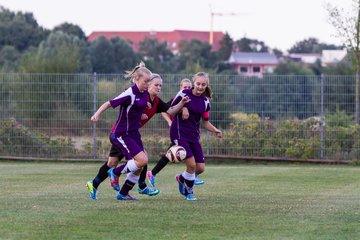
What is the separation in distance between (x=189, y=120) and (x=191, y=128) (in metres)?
0.11

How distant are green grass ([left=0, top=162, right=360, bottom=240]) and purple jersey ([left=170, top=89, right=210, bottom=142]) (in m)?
0.83

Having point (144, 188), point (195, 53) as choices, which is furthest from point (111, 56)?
point (144, 188)

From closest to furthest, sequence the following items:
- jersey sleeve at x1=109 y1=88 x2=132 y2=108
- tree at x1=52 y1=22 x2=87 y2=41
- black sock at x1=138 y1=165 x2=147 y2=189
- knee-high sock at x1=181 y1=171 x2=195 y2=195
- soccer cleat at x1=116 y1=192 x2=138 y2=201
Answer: jersey sleeve at x1=109 y1=88 x2=132 y2=108
soccer cleat at x1=116 y1=192 x2=138 y2=201
knee-high sock at x1=181 y1=171 x2=195 y2=195
black sock at x1=138 y1=165 x2=147 y2=189
tree at x1=52 y1=22 x2=87 y2=41

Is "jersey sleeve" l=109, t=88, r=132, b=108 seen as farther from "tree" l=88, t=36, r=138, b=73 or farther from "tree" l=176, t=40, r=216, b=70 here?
"tree" l=176, t=40, r=216, b=70

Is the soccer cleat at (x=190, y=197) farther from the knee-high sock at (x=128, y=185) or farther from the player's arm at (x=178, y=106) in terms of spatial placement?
the player's arm at (x=178, y=106)

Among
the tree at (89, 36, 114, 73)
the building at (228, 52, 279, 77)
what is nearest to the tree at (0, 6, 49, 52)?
the tree at (89, 36, 114, 73)

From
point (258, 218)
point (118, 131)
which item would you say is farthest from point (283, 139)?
point (258, 218)

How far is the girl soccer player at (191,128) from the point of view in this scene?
1123 cm

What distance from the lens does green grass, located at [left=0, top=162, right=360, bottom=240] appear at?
314 inches

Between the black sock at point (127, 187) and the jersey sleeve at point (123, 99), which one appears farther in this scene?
the black sock at point (127, 187)

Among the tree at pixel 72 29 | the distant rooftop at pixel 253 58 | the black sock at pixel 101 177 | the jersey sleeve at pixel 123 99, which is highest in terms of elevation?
the tree at pixel 72 29

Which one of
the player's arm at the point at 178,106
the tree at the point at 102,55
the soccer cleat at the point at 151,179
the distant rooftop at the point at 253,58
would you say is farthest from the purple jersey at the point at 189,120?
the distant rooftop at the point at 253,58

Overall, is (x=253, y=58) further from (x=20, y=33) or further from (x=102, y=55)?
(x=20, y=33)

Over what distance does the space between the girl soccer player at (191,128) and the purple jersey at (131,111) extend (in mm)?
749
